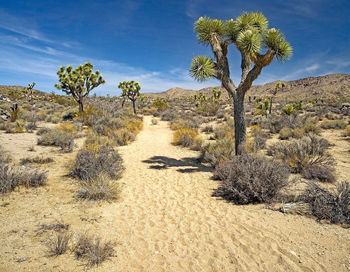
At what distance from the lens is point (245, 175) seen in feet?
15.6

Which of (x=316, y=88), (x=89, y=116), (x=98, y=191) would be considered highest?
(x=316, y=88)

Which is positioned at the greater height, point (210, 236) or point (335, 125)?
point (335, 125)

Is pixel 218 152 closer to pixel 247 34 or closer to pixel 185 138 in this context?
pixel 185 138

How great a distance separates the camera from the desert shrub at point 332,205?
3600 millimetres

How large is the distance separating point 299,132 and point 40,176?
12.5 meters

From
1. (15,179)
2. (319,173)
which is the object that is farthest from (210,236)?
(15,179)

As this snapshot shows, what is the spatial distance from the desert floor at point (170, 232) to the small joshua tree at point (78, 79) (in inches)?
545

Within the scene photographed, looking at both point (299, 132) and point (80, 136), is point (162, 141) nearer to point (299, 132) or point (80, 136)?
point (80, 136)

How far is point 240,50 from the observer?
7.27 metres

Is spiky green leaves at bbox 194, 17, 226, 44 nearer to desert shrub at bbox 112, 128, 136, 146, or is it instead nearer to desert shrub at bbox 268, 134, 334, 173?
desert shrub at bbox 268, 134, 334, 173

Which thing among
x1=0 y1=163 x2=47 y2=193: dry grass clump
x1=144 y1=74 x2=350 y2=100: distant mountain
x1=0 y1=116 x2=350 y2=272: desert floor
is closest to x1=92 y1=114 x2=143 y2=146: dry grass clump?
x1=0 y1=116 x2=350 y2=272: desert floor

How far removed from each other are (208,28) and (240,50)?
4.81 feet

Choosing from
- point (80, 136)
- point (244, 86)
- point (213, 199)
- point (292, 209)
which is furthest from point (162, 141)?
point (292, 209)

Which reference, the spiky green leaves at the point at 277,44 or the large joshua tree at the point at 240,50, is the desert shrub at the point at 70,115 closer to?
the large joshua tree at the point at 240,50
